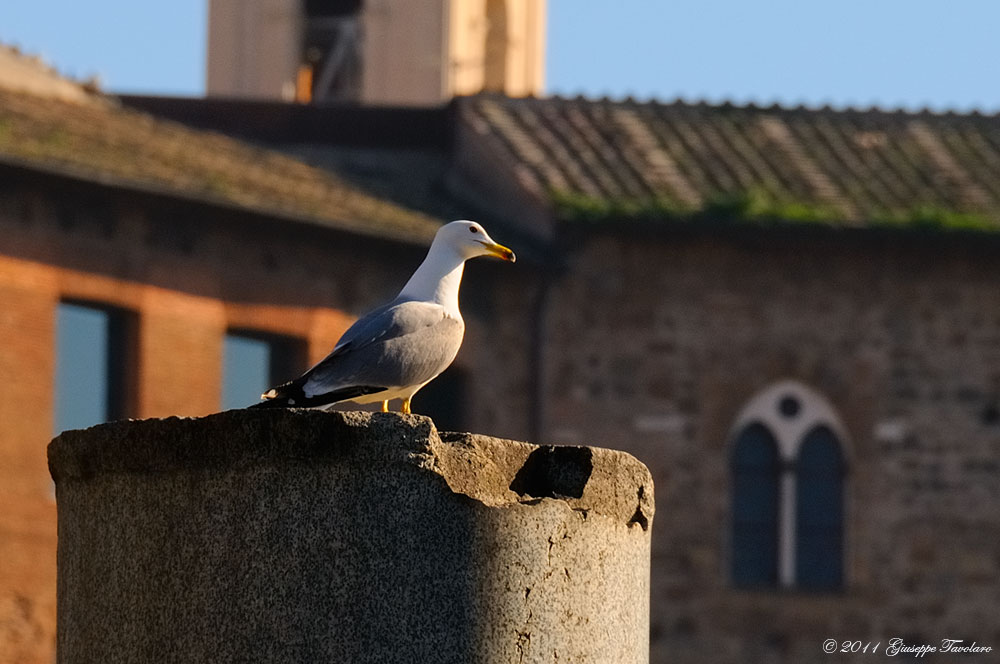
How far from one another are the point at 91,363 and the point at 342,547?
38.7 ft

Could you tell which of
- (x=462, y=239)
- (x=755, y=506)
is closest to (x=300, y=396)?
(x=462, y=239)

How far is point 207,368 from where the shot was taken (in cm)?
1662

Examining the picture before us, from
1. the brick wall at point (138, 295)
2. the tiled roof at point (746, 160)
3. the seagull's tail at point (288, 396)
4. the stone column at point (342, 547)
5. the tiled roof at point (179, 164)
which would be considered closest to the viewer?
the stone column at point (342, 547)

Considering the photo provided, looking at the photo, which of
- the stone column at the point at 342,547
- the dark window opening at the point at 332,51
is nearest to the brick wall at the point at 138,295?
the dark window opening at the point at 332,51

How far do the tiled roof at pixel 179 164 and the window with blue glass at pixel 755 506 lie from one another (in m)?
3.06

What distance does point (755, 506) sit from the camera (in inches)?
714

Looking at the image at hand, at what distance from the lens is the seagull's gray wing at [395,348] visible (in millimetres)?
6250

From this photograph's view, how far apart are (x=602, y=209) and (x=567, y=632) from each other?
1306 cm

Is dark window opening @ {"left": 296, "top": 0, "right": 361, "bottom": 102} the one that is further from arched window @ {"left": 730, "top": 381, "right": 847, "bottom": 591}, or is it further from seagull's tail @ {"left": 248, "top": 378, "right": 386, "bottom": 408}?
seagull's tail @ {"left": 248, "top": 378, "right": 386, "bottom": 408}

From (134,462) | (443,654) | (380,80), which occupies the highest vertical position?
Answer: (380,80)

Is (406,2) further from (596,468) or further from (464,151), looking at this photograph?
(596,468)

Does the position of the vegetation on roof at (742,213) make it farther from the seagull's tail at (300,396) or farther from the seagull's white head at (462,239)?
the seagull's tail at (300,396)

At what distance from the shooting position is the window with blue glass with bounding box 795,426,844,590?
18.1 m

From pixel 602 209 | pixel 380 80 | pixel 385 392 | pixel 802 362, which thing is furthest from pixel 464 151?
pixel 385 392
